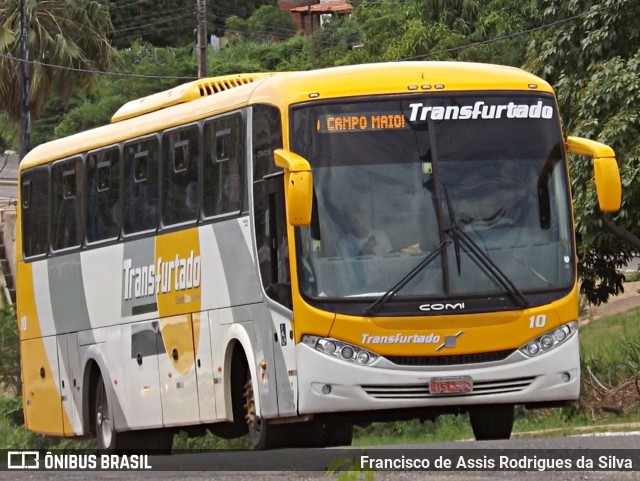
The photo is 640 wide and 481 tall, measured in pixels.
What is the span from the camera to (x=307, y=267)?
13.5m

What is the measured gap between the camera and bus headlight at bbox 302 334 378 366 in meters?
13.3

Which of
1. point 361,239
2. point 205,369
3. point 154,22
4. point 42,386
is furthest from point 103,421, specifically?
point 154,22

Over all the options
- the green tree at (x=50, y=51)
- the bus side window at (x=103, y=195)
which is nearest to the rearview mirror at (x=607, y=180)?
the bus side window at (x=103, y=195)

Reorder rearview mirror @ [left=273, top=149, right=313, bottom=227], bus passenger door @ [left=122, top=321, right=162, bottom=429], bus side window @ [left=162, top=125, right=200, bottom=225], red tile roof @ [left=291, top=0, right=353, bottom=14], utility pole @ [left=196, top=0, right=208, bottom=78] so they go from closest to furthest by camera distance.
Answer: rearview mirror @ [left=273, top=149, right=313, bottom=227], bus side window @ [left=162, top=125, right=200, bottom=225], bus passenger door @ [left=122, top=321, right=162, bottom=429], utility pole @ [left=196, top=0, right=208, bottom=78], red tile roof @ [left=291, top=0, right=353, bottom=14]

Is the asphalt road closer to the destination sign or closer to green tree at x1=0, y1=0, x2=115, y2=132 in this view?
the destination sign

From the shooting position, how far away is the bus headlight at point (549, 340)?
1359 centimetres

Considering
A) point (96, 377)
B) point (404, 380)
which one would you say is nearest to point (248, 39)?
point (96, 377)

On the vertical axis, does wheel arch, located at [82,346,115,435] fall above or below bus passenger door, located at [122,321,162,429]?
below

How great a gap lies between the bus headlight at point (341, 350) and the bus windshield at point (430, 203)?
1.17 feet

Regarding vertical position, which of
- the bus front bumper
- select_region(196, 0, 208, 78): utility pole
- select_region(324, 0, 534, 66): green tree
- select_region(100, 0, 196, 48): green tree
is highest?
the bus front bumper

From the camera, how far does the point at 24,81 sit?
109 feet

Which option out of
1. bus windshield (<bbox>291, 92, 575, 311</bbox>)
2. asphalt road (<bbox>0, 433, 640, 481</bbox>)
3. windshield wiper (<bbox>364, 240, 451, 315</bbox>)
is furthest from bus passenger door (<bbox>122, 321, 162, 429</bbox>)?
windshield wiper (<bbox>364, 240, 451, 315</bbox>)

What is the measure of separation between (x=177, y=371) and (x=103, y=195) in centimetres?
242

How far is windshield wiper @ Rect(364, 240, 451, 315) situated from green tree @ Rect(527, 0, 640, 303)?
9.79m
